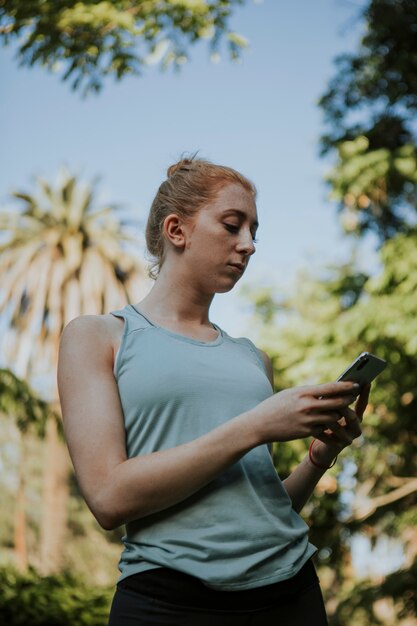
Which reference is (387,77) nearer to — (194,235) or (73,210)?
(194,235)

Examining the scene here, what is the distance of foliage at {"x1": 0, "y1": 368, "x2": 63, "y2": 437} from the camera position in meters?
7.05

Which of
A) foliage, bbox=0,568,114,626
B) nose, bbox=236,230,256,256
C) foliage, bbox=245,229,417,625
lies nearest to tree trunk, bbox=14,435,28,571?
foliage, bbox=245,229,417,625

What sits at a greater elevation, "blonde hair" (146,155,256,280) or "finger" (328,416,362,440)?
"blonde hair" (146,155,256,280)

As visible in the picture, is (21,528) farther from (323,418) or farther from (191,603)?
(323,418)

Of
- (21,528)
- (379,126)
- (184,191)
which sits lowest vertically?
(21,528)

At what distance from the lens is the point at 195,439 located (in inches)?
65.9

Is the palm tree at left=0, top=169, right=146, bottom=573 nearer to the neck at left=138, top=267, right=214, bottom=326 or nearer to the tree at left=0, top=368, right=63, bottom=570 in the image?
the tree at left=0, top=368, right=63, bottom=570

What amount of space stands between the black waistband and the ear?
77cm

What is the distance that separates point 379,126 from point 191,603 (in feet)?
37.3

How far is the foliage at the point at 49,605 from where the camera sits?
22.0ft

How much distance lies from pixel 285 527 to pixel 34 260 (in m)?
21.4

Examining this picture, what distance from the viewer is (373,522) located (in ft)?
38.2

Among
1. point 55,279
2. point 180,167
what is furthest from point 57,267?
point 180,167

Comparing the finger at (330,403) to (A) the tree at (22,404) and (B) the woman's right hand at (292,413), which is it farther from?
(A) the tree at (22,404)
